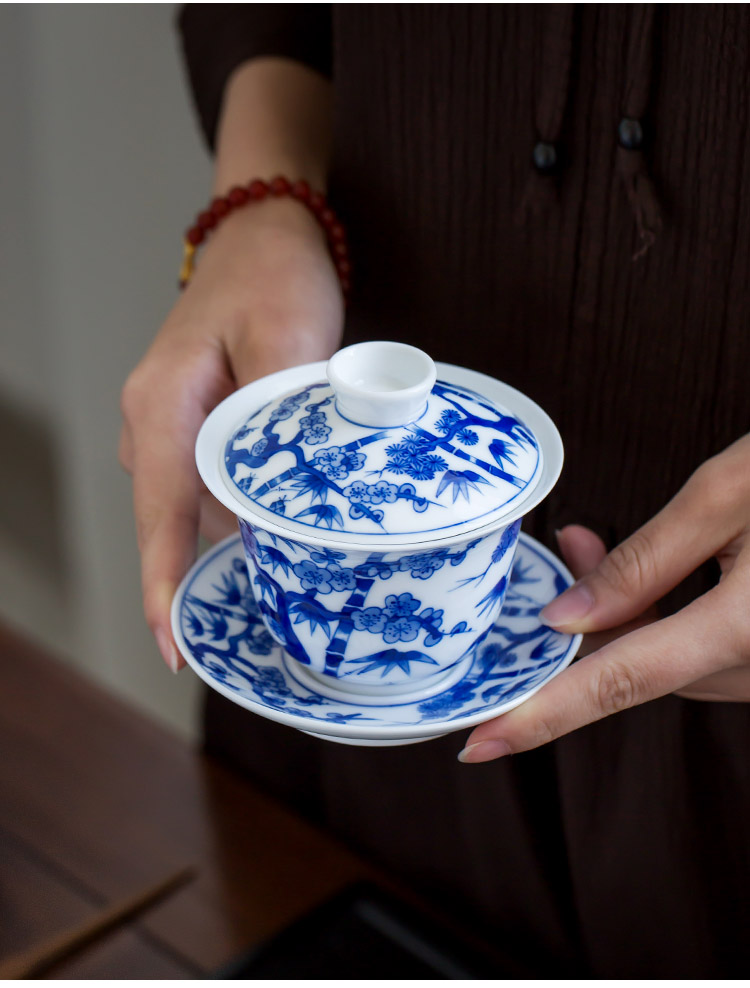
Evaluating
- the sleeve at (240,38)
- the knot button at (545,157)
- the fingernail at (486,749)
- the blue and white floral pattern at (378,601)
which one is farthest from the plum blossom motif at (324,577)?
the sleeve at (240,38)

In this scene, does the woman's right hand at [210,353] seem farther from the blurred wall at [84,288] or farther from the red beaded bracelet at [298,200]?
the blurred wall at [84,288]

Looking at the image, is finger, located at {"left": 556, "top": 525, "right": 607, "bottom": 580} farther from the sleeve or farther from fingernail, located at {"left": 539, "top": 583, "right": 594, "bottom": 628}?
the sleeve

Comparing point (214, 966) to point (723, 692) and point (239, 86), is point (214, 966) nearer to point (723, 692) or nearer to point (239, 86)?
point (723, 692)

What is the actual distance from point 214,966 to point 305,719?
0.29m

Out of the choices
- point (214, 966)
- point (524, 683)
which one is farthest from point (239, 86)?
point (214, 966)

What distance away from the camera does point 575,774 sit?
2.41 feet

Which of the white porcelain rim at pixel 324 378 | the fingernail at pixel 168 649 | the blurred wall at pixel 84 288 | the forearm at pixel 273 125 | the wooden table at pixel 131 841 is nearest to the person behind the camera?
the white porcelain rim at pixel 324 378

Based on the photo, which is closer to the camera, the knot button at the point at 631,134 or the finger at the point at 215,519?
the knot button at the point at 631,134

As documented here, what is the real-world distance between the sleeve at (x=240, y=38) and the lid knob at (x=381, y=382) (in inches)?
18.6

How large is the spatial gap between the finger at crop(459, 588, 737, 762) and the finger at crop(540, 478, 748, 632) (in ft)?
0.16

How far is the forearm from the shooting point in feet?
2.64

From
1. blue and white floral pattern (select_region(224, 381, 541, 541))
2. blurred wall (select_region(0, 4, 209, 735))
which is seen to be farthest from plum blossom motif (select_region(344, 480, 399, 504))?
blurred wall (select_region(0, 4, 209, 735))

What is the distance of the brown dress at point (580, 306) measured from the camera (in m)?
0.59

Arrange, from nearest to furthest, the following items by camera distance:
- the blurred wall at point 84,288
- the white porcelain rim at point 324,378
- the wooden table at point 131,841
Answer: the white porcelain rim at point 324,378 < the wooden table at point 131,841 < the blurred wall at point 84,288
